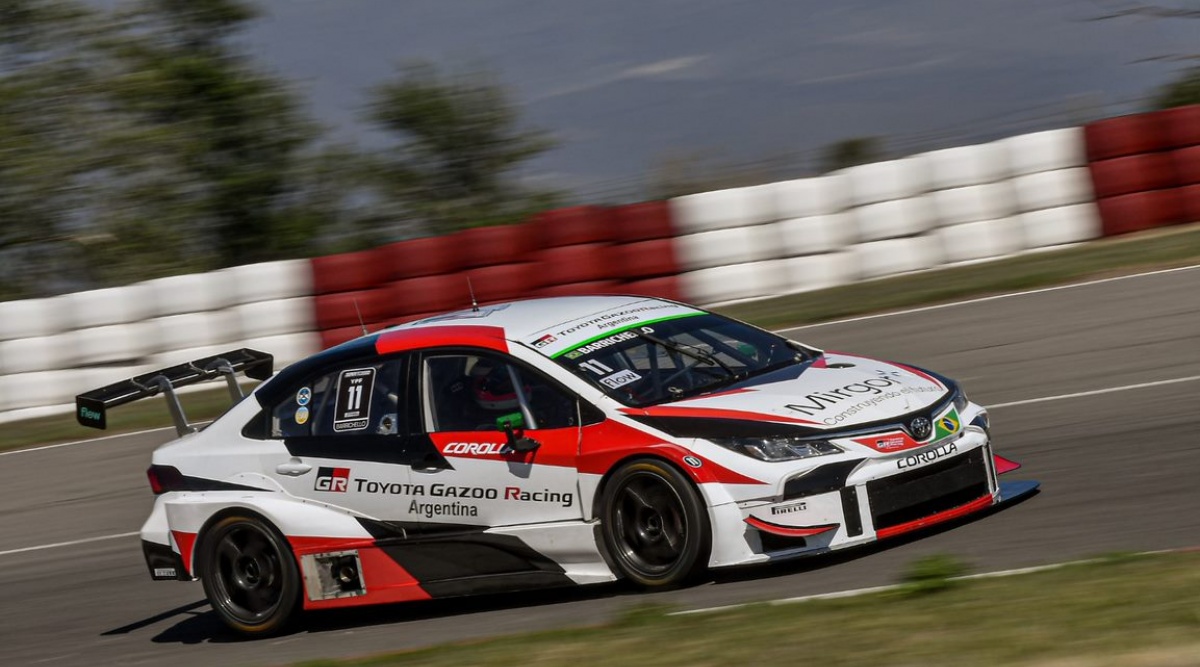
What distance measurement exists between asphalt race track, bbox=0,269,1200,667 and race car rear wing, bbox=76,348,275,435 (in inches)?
46.9

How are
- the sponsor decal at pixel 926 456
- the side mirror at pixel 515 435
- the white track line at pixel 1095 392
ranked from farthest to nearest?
the white track line at pixel 1095 392 < the side mirror at pixel 515 435 < the sponsor decal at pixel 926 456

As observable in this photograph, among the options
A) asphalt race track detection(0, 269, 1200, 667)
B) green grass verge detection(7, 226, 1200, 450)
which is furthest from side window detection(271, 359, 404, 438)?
green grass verge detection(7, 226, 1200, 450)

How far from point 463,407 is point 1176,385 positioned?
485 centimetres

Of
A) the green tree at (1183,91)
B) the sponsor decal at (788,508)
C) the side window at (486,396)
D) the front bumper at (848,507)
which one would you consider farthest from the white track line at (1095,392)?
the green tree at (1183,91)

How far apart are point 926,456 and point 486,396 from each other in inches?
81.5

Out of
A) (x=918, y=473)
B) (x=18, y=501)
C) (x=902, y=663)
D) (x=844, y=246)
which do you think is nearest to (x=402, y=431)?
(x=918, y=473)

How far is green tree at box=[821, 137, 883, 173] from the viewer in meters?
16.1

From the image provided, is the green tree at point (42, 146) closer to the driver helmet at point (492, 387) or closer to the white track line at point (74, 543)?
the white track line at point (74, 543)

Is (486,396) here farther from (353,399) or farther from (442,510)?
(353,399)

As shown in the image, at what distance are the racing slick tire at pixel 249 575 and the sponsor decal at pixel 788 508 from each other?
257 centimetres

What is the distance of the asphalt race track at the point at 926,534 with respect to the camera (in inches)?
251

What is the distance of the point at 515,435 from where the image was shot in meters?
6.66

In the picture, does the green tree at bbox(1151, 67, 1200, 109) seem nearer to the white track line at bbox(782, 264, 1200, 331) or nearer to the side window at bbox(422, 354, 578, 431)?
the white track line at bbox(782, 264, 1200, 331)

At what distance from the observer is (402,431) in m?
7.07
